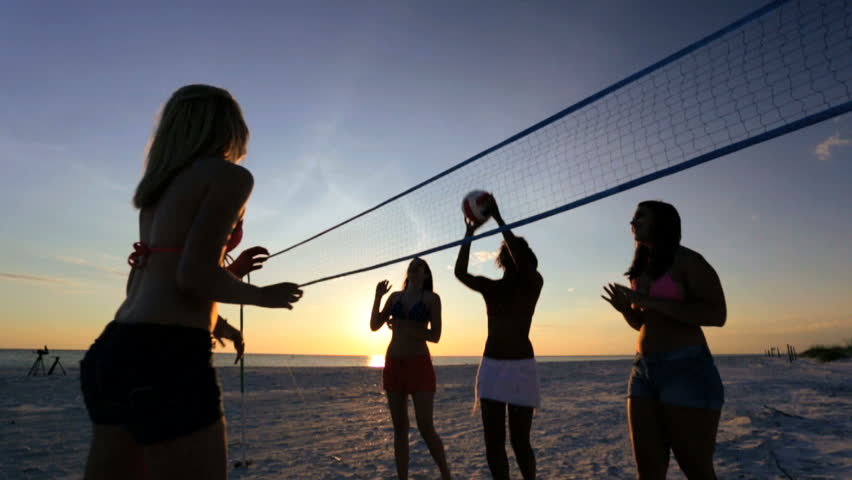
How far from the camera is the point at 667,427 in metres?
2.56

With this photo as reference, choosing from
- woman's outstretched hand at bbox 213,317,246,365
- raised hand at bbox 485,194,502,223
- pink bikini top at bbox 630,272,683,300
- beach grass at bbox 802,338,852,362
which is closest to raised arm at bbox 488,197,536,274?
raised hand at bbox 485,194,502,223

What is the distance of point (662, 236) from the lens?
9.27 feet

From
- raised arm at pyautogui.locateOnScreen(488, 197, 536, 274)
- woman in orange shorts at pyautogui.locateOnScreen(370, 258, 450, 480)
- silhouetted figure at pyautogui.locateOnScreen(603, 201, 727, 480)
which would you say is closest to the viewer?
silhouetted figure at pyautogui.locateOnScreen(603, 201, 727, 480)

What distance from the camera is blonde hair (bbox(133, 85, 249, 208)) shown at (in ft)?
5.10

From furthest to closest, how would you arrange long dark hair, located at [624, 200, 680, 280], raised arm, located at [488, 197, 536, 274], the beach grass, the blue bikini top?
the beach grass → the blue bikini top → raised arm, located at [488, 197, 536, 274] → long dark hair, located at [624, 200, 680, 280]

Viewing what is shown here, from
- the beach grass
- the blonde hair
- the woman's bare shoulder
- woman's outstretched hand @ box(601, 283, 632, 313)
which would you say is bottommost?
the beach grass

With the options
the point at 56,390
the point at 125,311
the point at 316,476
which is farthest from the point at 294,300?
the point at 56,390

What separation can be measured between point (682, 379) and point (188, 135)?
93.8 inches

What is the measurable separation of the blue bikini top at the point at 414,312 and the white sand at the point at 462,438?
151cm

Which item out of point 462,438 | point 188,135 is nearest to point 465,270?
point 188,135

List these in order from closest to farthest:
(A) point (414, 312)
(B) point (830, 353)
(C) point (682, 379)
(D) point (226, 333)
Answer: (D) point (226, 333)
(C) point (682, 379)
(A) point (414, 312)
(B) point (830, 353)

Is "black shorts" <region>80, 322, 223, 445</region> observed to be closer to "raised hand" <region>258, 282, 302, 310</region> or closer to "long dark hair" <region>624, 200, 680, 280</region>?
"raised hand" <region>258, 282, 302, 310</region>

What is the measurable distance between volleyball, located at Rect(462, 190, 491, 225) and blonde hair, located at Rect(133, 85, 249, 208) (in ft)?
7.90

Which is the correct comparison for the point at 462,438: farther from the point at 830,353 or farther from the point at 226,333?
the point at 830,353
